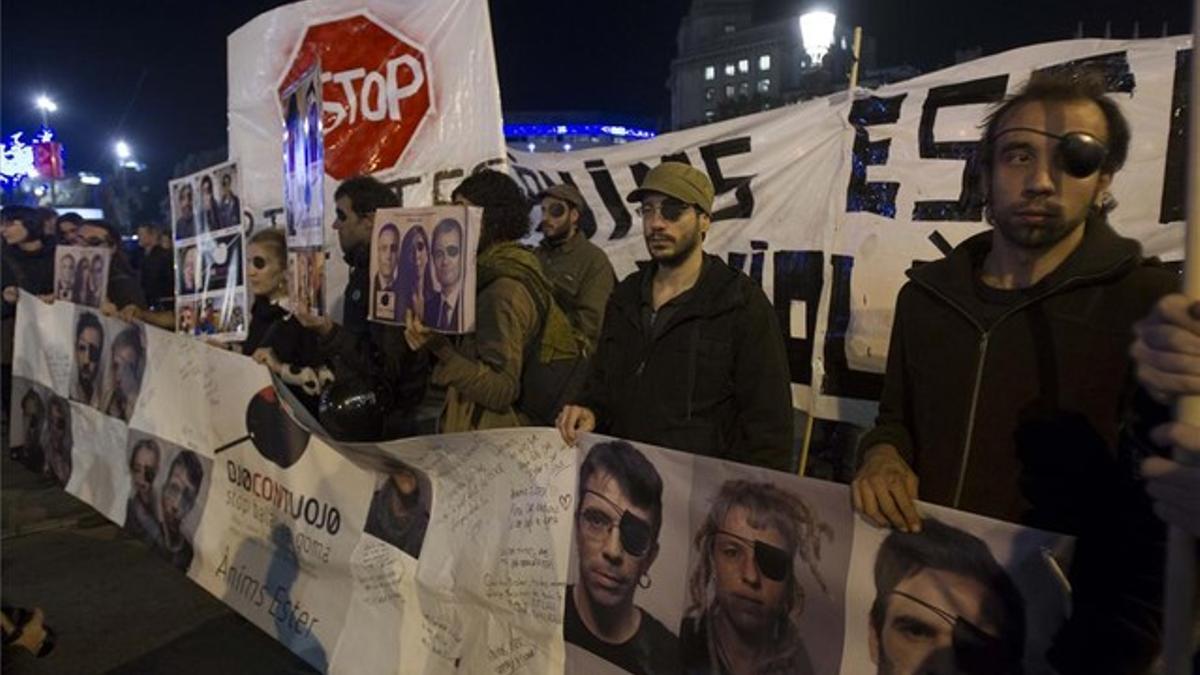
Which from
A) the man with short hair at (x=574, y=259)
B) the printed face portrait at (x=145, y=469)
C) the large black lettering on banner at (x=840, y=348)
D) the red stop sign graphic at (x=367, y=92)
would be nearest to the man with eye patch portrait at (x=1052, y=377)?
the large black lettering on banner at (x=840, y=348)

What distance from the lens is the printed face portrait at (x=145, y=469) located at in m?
4.85

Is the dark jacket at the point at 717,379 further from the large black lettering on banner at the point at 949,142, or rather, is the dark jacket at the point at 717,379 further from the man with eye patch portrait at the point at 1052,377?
the large black lettering on banner at the point at 949,142

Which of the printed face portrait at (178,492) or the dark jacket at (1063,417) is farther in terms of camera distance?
the printed face portrait at (178,492)

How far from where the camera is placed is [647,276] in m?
3.09

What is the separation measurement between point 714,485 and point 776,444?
1.85ft

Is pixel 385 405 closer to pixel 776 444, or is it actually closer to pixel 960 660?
pixel 776 444

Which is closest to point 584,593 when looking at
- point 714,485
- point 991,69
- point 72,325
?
point 714,485

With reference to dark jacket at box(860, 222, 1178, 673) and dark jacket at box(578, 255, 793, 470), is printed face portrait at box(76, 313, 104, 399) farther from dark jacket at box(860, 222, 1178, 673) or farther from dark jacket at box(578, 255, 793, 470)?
dark jacket at box(860, 222, 1178, 673)

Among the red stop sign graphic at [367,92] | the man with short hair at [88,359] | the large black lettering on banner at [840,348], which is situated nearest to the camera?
the large black lettering on banner at [840,348]

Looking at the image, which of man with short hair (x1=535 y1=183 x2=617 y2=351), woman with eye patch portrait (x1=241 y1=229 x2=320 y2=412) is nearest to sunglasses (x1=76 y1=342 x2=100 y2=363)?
woman with eye patch portrait (x1=241 y1=229 x2=320 y2=412)

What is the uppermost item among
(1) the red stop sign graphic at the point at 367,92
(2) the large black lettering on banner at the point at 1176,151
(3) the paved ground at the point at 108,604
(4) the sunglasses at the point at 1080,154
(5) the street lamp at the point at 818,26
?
(5) the street lamp at the point at 818,26

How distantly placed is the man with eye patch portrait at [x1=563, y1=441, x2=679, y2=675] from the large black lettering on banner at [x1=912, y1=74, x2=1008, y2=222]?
217 cm

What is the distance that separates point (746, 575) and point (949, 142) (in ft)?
8.60

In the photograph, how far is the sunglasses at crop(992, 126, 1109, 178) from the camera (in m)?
1.83
